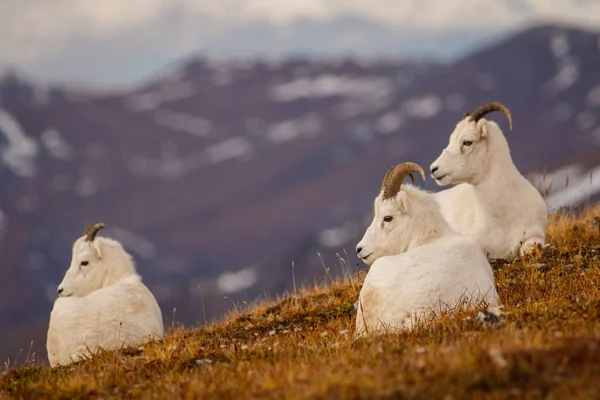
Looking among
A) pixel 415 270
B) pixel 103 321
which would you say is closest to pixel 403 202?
pixel 415 270

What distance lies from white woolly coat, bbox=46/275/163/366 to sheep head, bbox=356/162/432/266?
3.33 metres

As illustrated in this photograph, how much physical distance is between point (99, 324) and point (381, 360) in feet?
20.4

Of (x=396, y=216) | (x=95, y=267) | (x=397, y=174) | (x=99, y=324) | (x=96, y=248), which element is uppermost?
(x=96, y=248)

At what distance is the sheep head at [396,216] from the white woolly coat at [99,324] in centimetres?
333

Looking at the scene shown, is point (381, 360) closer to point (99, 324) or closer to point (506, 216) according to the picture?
point (99, 324)

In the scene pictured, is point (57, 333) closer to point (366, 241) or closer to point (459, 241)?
point (366, 241)

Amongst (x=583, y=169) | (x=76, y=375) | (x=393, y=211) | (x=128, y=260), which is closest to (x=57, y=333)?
(x=128, y=260)

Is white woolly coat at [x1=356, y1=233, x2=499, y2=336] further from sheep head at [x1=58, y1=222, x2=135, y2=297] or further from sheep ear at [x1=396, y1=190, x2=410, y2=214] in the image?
sheep head at [x1=58, y1=222, x2=135, y2=297]

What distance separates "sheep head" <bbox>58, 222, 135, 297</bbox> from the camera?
15.1m

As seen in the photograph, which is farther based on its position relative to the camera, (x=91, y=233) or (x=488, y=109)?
(x=91, y=233)

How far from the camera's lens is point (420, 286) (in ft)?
33.3

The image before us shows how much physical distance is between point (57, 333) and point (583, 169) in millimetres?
186601

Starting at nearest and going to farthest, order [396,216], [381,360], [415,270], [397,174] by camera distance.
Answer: [381,360]
[415,270]
[397,174]
[396,216]

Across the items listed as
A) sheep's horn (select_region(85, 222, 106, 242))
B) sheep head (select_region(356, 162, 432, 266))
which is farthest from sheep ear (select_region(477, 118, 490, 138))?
sheep's horn (select_region(85, 222, 106, 242))
